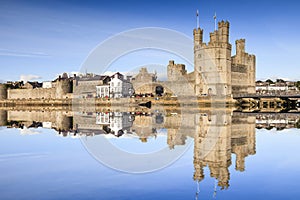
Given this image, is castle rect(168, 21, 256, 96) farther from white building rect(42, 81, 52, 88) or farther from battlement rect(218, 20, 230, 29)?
white building rect(42, 81, 52, 88)

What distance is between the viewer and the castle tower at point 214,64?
198 ft

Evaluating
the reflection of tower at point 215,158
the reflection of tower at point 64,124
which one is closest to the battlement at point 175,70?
the reflection of tower at point 64,124

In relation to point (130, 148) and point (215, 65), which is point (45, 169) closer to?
point (130, 148)

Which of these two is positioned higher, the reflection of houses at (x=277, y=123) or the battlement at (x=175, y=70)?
the battlement at (x=175, y=70)

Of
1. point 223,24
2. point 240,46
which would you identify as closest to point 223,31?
point 223,24

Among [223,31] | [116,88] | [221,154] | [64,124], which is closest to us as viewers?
[221,154]

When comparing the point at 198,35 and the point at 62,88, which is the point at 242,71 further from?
the point at 62,88

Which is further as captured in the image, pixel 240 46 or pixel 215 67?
pixel 240 46

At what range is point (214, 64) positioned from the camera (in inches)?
2425

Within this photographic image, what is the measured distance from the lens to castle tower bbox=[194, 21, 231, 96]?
198 feet

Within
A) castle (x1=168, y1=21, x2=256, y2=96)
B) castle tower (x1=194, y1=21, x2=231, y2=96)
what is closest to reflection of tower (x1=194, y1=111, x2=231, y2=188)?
castle (x1=168, y1=21, x2=256, y2=96)

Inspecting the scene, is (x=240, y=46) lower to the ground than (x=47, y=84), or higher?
higher

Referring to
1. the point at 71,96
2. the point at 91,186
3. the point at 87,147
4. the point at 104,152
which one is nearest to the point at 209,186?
the point at 91,186

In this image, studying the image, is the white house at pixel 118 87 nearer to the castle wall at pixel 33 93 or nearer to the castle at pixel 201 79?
the castle at pixel 201 79
